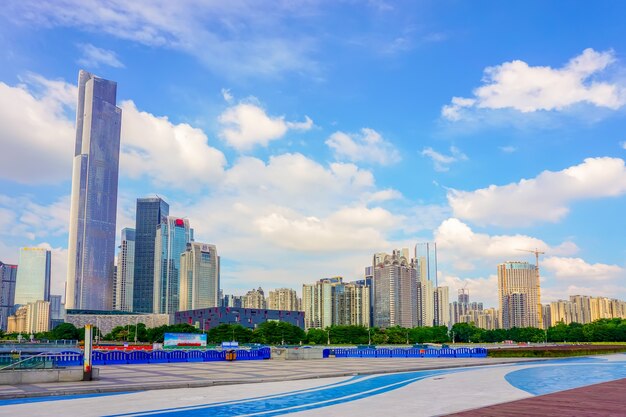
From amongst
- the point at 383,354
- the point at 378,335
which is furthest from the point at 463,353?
the point at 378,335

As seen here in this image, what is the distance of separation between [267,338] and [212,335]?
59.1 ft

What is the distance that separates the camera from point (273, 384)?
115 feet

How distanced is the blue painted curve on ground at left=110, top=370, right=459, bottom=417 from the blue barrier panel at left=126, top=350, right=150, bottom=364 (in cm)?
2894

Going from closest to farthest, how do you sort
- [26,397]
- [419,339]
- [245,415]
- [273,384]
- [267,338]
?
[245,415] < [26,397] < [273,384] < [267,338] < [419,339]

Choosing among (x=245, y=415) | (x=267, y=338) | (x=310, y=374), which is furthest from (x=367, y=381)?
(x=267, y=338)

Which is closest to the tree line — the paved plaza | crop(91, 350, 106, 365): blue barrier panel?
crop(91, 350, 106, 365): blue barrier panel

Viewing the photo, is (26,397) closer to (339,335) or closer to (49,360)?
(49,360)

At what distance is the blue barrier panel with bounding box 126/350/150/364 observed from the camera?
56812mm

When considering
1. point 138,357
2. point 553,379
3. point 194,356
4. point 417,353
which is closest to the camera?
point 553,379

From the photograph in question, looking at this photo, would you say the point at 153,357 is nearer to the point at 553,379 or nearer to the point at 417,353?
the point at 417,353

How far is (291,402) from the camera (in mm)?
26156

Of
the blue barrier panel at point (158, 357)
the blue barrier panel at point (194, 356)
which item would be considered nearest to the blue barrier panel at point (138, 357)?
the blue barrier panel at point (158, 357)

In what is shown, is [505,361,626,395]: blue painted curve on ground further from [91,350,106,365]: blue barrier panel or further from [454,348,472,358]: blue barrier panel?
[91,350,106,365]: blue barrier panel

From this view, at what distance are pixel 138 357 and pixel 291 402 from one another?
35609 mm
